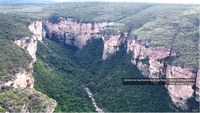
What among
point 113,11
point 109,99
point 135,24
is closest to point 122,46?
point 135,24

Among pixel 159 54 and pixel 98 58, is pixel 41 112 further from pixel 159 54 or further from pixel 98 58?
pixel 98 58

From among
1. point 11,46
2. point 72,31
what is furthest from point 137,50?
point 72,31

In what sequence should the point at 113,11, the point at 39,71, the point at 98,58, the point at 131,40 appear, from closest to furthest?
1. the point at 39,71
2. the point at 131,40
3. the point at 98,58
4. the point at 113,11

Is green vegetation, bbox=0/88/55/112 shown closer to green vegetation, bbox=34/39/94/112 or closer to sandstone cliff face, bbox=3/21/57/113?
sandstone cliff face, bbox=3/21/57/113

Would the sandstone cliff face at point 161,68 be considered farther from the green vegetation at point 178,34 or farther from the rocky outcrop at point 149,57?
the green vegetation at point 178,34

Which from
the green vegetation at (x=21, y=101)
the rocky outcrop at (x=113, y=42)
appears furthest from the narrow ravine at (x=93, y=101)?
the green vegetation at (x=21, y=101)
